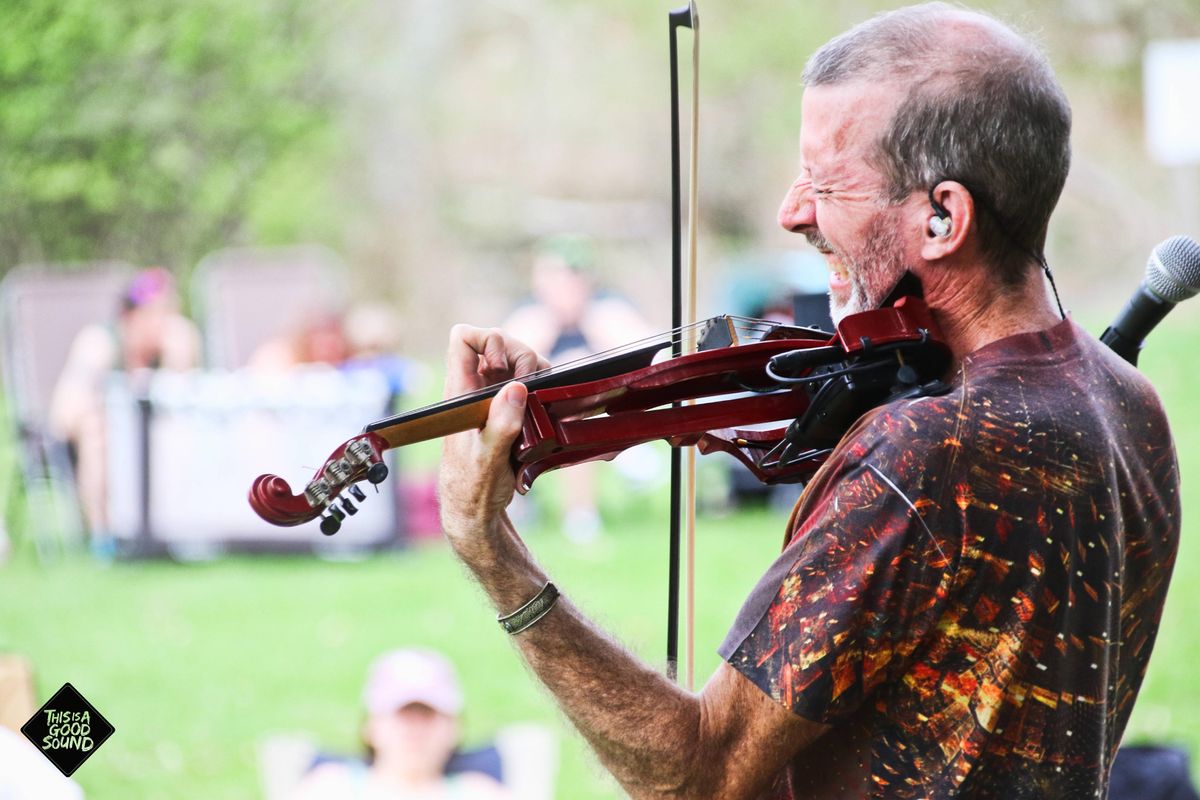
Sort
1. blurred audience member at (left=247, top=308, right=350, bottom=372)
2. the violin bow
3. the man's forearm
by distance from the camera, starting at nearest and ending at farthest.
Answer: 1. the man's forearm
2. the violin bow
3. blurred audience member at (left=247, top=308, right=350, bottom=372)

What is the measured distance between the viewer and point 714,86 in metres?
18.0

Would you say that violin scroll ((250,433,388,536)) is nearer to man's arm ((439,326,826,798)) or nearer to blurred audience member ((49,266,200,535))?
man's arm ((439,326,826,798))

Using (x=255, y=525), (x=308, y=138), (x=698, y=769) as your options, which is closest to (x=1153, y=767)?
(x=698, y=769)

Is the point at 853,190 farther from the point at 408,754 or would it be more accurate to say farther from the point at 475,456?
the point at 408,754

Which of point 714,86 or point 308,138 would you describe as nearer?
point 308,138

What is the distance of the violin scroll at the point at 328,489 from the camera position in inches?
63.6

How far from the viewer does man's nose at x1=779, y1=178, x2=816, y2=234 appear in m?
1.75

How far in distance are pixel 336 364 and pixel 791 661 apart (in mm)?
8025

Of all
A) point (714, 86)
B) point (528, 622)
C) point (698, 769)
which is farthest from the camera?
point (714, 86)

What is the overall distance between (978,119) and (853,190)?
17 cm

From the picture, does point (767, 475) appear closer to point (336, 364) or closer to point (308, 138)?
point (336, 364)

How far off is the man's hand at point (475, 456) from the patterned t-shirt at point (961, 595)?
350mm

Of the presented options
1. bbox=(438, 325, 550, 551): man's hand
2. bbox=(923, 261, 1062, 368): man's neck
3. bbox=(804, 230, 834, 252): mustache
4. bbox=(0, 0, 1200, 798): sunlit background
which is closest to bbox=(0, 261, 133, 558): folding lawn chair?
bbox=(0, 0, 1200, 798): sunlit background

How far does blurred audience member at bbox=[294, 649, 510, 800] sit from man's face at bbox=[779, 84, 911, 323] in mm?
3194
